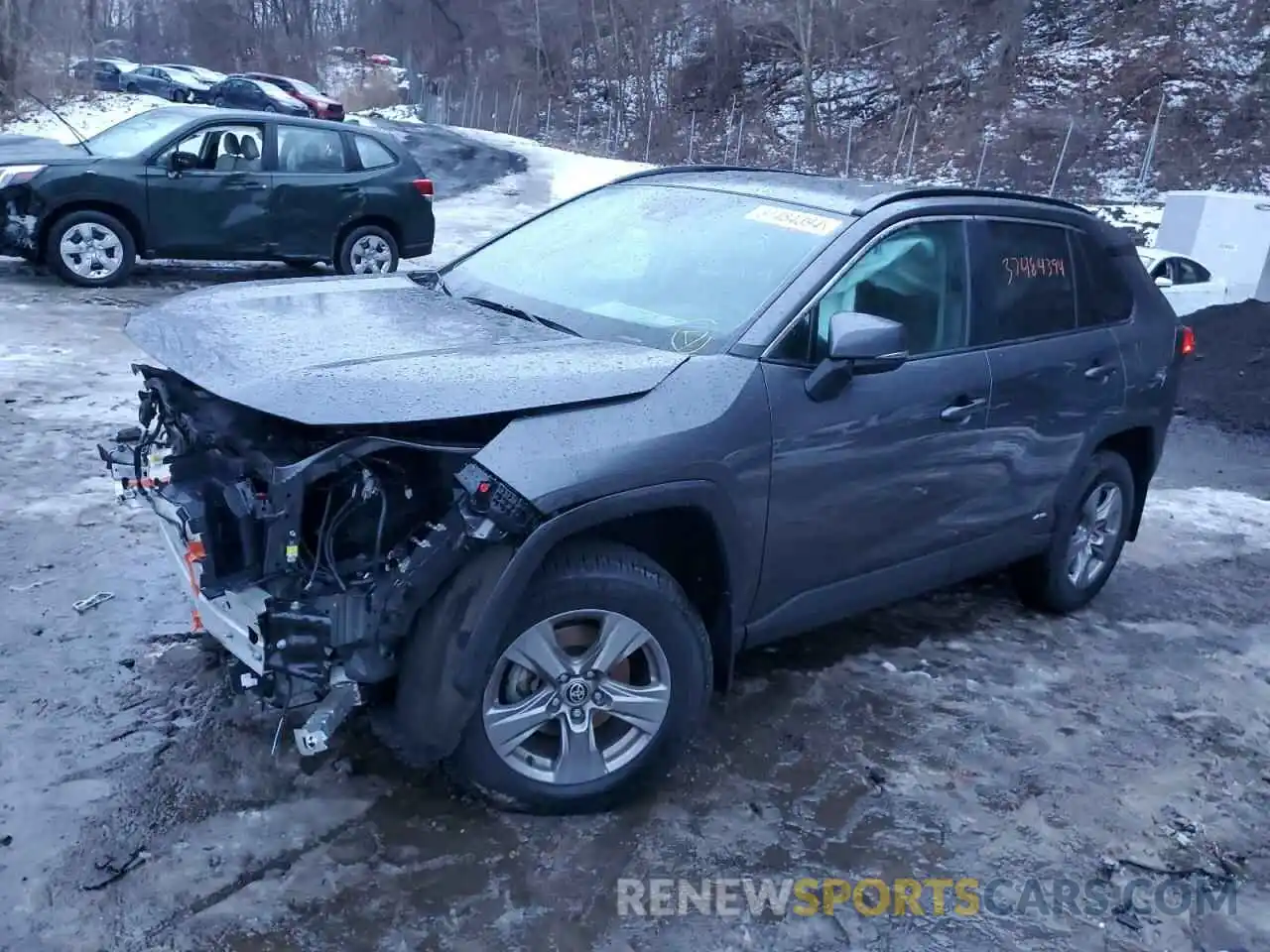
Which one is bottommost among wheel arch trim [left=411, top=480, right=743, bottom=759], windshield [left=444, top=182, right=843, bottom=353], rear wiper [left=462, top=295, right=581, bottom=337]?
wheel arch trim [left=411, top=480, right=743, bottom=759]

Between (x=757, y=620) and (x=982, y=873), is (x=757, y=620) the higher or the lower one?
the higher one

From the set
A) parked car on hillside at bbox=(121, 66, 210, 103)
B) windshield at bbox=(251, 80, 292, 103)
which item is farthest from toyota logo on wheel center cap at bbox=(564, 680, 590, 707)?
parked car on hillside at bbox=(121, 66, 210, 103)

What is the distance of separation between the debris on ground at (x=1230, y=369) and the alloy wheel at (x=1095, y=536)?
5814 mm

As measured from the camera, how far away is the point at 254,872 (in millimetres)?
3076

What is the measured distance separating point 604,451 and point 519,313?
1102mm

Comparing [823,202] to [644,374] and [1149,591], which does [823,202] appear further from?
[1149,591]

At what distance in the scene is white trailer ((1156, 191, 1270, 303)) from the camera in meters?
14.3

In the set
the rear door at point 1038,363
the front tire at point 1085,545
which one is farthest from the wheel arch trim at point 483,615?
the front tire at point 1085,545

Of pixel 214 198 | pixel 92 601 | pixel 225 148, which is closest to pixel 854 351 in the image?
pixel 92 601

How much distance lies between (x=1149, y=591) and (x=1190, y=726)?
1.54m

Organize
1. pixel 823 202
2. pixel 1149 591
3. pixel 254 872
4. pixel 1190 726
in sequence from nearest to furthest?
pixel 254 872, pixel 823 202, pixel 1190 726, pixel 1149 591

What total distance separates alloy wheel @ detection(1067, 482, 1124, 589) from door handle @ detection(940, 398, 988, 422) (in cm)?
126

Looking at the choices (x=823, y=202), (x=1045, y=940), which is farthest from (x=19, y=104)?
(x=1045, y=940)

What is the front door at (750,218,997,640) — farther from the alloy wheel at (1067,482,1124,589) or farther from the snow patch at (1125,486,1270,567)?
the snow patch at (1125,486,1270,567)
